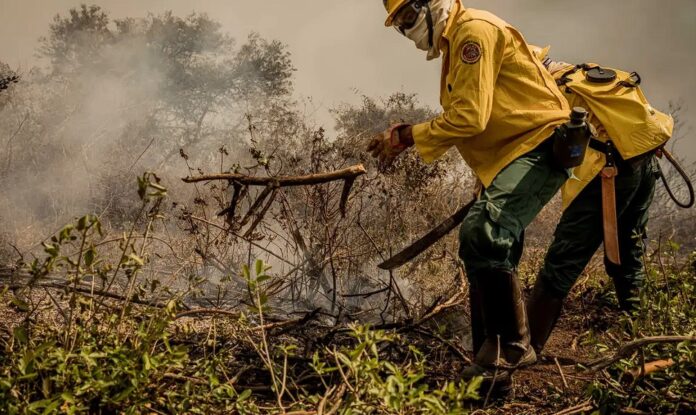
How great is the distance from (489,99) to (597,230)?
1.09m

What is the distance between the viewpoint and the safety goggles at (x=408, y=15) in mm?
2125

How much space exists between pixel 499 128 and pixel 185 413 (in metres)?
1.53

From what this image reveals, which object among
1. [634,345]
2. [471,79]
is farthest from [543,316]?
[471,79]

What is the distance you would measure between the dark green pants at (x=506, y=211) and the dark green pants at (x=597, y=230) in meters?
0.61

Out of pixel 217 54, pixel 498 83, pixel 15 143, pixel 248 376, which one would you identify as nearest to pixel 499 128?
pixel 498 83

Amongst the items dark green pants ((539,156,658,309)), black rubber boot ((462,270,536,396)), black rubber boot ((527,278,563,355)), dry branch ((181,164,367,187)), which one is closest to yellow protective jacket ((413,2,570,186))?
dry branch ((181,164,367,187))

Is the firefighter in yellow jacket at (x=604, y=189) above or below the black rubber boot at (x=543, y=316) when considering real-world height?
above

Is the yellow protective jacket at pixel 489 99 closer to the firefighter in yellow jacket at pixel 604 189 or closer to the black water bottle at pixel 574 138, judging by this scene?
the black water bottle at pixel 574 138

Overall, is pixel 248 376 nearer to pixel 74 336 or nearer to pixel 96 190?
pixel 74 336

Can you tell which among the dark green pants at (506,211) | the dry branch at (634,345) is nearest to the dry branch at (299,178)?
the dark green pants at (506,211)

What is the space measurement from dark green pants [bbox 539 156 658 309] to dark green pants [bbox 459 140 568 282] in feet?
1.99

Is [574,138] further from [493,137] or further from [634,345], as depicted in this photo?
[634,345]

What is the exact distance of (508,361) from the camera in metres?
1.99

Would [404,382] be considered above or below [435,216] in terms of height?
below
